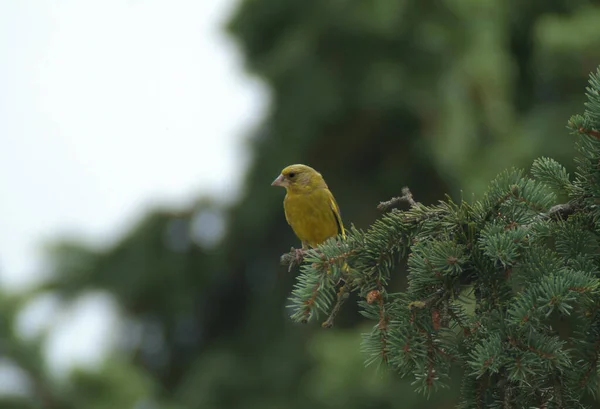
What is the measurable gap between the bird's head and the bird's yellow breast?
0.04m

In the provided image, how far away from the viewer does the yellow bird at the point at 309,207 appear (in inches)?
180

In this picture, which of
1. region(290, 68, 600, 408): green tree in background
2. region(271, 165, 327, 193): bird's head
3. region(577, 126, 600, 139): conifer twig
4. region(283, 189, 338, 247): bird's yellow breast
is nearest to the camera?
region(290, 68, 600, 408): green tree in background

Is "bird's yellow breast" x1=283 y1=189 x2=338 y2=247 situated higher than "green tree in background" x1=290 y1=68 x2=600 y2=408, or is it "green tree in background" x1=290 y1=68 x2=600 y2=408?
"green tree in background" x1=290 y1=68 x2=600 y2=408

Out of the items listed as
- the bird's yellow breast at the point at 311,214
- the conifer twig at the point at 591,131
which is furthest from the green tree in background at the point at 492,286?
the bird's yellow breast at the point at 311,214

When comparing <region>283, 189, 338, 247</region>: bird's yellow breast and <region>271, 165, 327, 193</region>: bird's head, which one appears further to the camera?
<region>271, 165, 327, 193</region>: bird's head

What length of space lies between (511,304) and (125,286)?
9.50 metres

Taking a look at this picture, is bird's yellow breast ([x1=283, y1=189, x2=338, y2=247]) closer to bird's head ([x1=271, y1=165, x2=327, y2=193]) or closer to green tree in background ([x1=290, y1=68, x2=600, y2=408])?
bird's head ([x1=271, y1=165, x2=327, y2=193])

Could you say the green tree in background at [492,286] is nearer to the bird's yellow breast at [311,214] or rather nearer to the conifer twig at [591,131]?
the conifer twig at [591,131]

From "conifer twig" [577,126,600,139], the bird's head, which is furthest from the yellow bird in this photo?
"conifer twig" [577,126,600,139]

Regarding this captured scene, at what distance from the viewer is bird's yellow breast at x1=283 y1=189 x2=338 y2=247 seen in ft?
15.0

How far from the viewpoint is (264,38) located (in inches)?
434

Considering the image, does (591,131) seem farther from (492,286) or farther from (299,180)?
(299,180)

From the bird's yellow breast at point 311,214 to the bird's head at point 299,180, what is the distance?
45mm

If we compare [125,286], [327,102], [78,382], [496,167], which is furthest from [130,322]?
[496,167]
